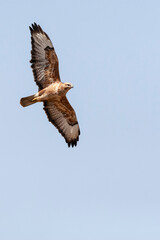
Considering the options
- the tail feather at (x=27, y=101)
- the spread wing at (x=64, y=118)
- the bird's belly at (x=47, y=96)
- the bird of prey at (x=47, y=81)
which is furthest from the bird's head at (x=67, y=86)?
the tail feather at (x=27, y=101)

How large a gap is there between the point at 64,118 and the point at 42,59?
2.15m

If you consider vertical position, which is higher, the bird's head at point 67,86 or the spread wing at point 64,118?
the bird's head at point 67,86

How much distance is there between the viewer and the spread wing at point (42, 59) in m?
16.5

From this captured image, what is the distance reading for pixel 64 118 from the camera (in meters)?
17.6

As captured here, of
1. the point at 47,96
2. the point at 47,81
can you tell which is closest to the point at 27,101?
the point at 47,96

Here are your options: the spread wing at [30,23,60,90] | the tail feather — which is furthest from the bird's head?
the tail feather

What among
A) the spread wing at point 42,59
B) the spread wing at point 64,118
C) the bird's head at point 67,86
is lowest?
the spread wing at point 64,118

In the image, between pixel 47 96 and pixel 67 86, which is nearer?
pixel 67 86

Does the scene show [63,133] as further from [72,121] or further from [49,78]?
[49,78]

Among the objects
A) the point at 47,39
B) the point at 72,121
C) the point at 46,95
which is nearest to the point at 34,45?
the point at 47,39

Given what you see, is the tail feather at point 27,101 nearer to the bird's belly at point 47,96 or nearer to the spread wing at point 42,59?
the bird's belly at point 47,96

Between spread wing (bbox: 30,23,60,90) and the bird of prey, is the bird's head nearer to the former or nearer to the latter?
the bird of prey

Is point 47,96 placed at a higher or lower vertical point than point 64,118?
higher

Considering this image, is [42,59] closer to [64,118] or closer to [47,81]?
[47,81]
